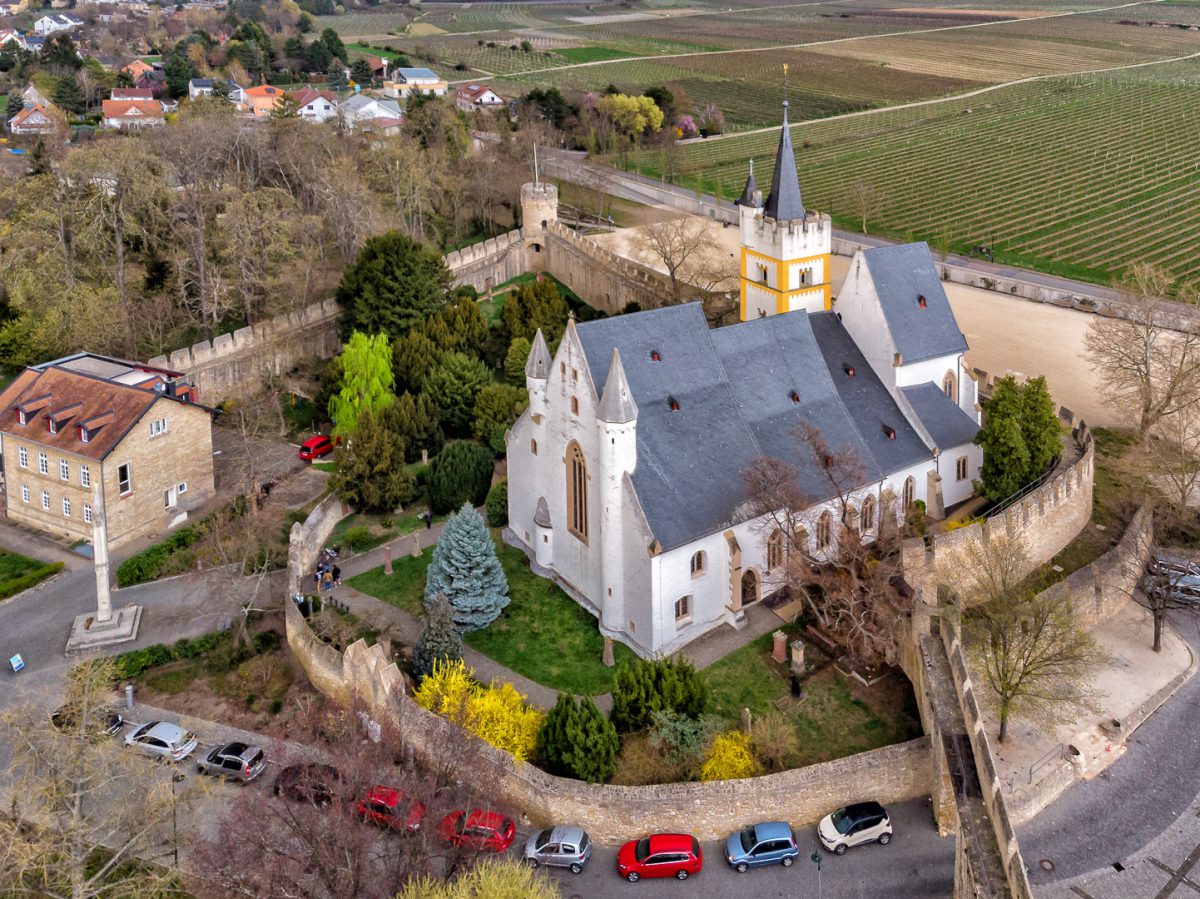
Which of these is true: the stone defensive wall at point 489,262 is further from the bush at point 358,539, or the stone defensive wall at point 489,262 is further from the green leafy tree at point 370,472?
the bush at point 358,539

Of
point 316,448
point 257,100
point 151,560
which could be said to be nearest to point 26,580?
point 151,560

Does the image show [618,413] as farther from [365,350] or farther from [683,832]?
[365,350]

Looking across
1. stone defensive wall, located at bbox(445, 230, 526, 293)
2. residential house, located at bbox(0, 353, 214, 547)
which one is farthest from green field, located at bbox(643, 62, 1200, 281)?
residential house, located at bbox(0, 353, 214, 547)

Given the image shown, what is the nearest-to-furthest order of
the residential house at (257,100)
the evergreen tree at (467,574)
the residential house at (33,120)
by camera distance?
the evergreen tree at (467,574)
the residential house at (33,120)
the residential house at (257,100)

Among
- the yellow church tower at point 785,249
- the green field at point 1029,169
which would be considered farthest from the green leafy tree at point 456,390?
the green field at point 1029,169

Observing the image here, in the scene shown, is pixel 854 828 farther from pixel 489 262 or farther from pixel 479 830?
pixel 489 262
